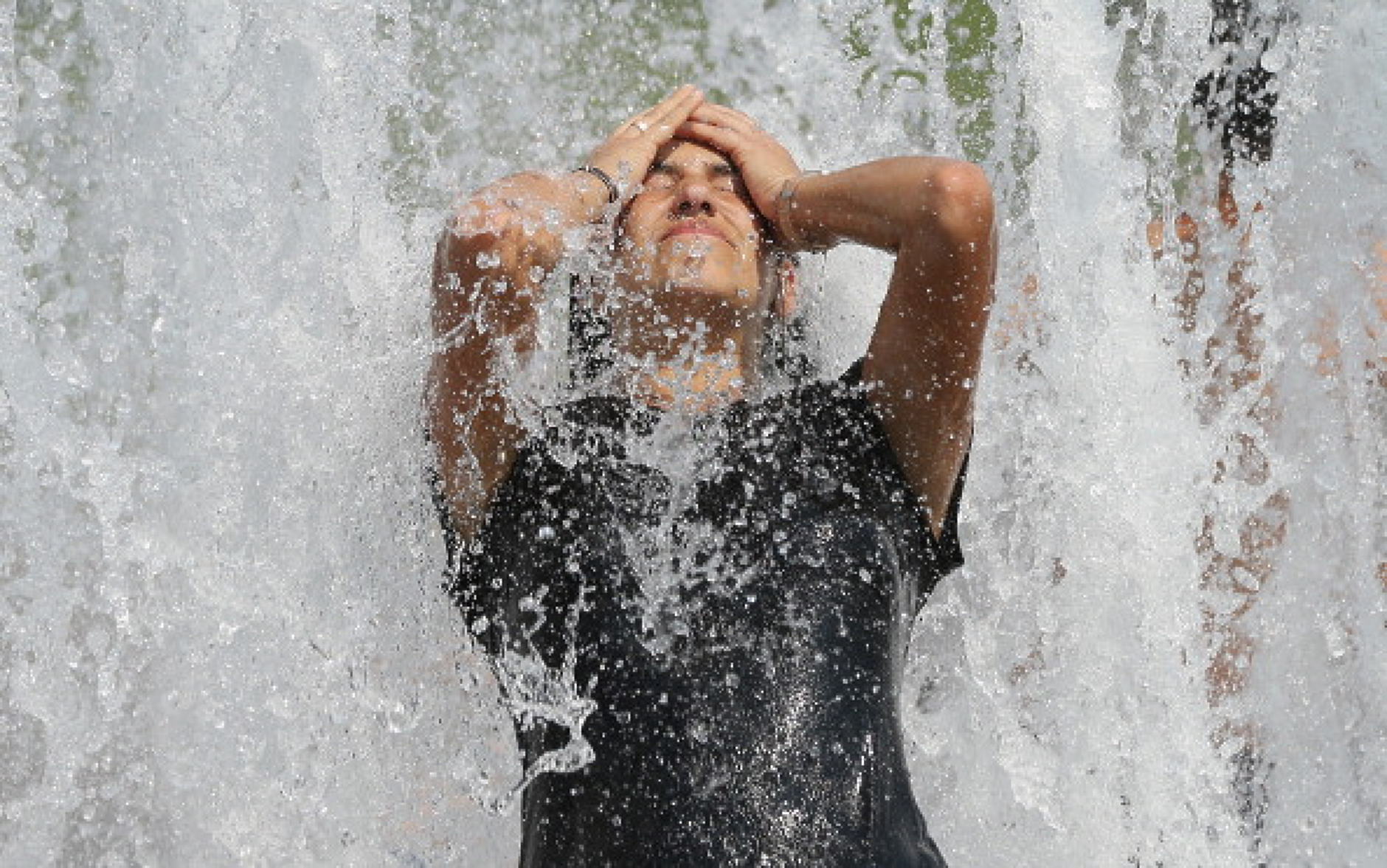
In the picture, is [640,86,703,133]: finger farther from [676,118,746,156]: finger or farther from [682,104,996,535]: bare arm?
[682,104,996,535]: bare arm

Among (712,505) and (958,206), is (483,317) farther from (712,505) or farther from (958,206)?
(958,206)

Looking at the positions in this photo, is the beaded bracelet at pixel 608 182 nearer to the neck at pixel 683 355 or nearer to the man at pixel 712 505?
the man at pixel 712 505

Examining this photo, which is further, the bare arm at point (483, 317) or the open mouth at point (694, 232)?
the open mouth at point (694, 232)

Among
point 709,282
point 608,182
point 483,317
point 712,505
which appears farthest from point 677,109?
point 712,505

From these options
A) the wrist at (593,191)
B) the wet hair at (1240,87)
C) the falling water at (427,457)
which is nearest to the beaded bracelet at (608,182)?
the wrist at (593,191)

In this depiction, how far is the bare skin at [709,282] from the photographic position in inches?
93.5

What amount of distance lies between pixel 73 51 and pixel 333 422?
11.5 feet

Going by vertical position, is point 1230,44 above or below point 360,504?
above

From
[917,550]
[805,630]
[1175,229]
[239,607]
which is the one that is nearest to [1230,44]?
[1175,229]

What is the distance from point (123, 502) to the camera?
8.68 feet

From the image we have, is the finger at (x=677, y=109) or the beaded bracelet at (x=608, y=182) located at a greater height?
the finger at (x=677, y=109)

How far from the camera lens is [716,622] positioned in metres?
2.26

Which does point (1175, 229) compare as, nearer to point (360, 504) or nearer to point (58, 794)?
point (360, 504)

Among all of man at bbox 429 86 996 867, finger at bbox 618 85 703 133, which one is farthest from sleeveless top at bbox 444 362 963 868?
finger at bbox 618 85 703 133
